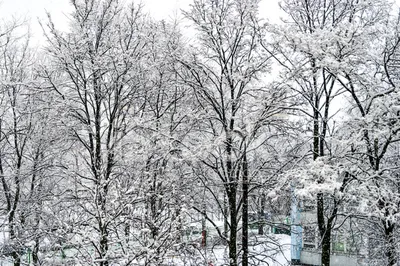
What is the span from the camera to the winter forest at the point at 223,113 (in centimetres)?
1010

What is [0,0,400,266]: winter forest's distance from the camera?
10102 millimetres

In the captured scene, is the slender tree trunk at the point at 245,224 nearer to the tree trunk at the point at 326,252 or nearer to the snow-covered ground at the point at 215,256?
the snow-covered ground at the point at 215,256

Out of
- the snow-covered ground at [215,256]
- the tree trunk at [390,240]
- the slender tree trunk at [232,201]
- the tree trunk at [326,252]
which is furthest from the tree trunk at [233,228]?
the tree trunk at [390,240]

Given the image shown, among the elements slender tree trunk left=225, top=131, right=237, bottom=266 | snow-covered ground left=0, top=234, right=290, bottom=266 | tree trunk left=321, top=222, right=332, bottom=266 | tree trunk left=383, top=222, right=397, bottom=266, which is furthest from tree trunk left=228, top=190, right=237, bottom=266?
tree trunk left=383, top=222, right=397, bottom=266

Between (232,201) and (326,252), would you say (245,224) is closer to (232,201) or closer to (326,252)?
(232,201)

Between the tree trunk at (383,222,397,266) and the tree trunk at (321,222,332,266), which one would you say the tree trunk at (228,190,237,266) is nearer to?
the tree trunk at (321,222,332,266)

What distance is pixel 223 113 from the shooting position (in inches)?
519

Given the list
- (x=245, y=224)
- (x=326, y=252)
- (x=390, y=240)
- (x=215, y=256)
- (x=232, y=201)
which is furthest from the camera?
(x=215, y=256)

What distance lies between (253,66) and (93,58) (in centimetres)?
516

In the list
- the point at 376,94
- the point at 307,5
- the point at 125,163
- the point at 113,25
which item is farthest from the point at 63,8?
the point at 376,94

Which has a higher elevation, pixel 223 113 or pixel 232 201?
pixel 223 113

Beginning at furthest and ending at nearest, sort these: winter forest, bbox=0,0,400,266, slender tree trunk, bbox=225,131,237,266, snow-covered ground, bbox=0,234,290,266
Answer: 1. slender tree trunk, bbox=225,131,237,266
2. snow-covered ground, bbox=0,234,290,266
3. winter forest, bbox=0,0,400,266

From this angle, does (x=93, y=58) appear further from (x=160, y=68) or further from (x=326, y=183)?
(x=326, y=183)

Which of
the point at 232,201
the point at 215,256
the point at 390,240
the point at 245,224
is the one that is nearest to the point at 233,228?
the point at 245,224
